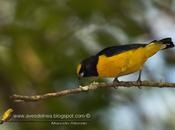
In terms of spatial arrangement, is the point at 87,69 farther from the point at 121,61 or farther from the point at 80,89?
the point at 80,89

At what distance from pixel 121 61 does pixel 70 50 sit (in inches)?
48.6

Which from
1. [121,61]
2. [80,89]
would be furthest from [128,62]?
[80,89]

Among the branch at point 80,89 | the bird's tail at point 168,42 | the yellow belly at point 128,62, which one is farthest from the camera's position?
the yellow belly at point 128,62

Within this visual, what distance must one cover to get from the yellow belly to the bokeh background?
0.88 m

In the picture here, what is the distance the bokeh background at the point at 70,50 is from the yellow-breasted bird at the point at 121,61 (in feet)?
2.57

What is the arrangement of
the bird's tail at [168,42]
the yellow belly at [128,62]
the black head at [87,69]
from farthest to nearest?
the black head at [87,69] < the yellow belly at [128,62] < the bird's tail at [168,42]

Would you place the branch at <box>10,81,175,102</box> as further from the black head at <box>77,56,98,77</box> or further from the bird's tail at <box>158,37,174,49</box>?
the black head at <box>77,56,98,77</box>

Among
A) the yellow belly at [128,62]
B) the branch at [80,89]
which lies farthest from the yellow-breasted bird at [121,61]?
the branch at [80,89]

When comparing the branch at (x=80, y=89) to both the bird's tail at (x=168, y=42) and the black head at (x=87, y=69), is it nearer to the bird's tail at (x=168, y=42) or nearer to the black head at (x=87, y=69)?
the bird's tail at (x=168, y=42)

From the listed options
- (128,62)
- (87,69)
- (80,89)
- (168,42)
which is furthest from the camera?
(87,69)

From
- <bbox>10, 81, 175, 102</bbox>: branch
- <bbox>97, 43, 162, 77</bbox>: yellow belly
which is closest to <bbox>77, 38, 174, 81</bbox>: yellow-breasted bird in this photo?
<bbox>97, 43, 162, 77</bbox>: yellow belly

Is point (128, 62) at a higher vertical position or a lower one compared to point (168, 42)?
lower

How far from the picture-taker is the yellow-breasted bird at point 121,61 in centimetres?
358

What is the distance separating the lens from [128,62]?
11.8 feet
